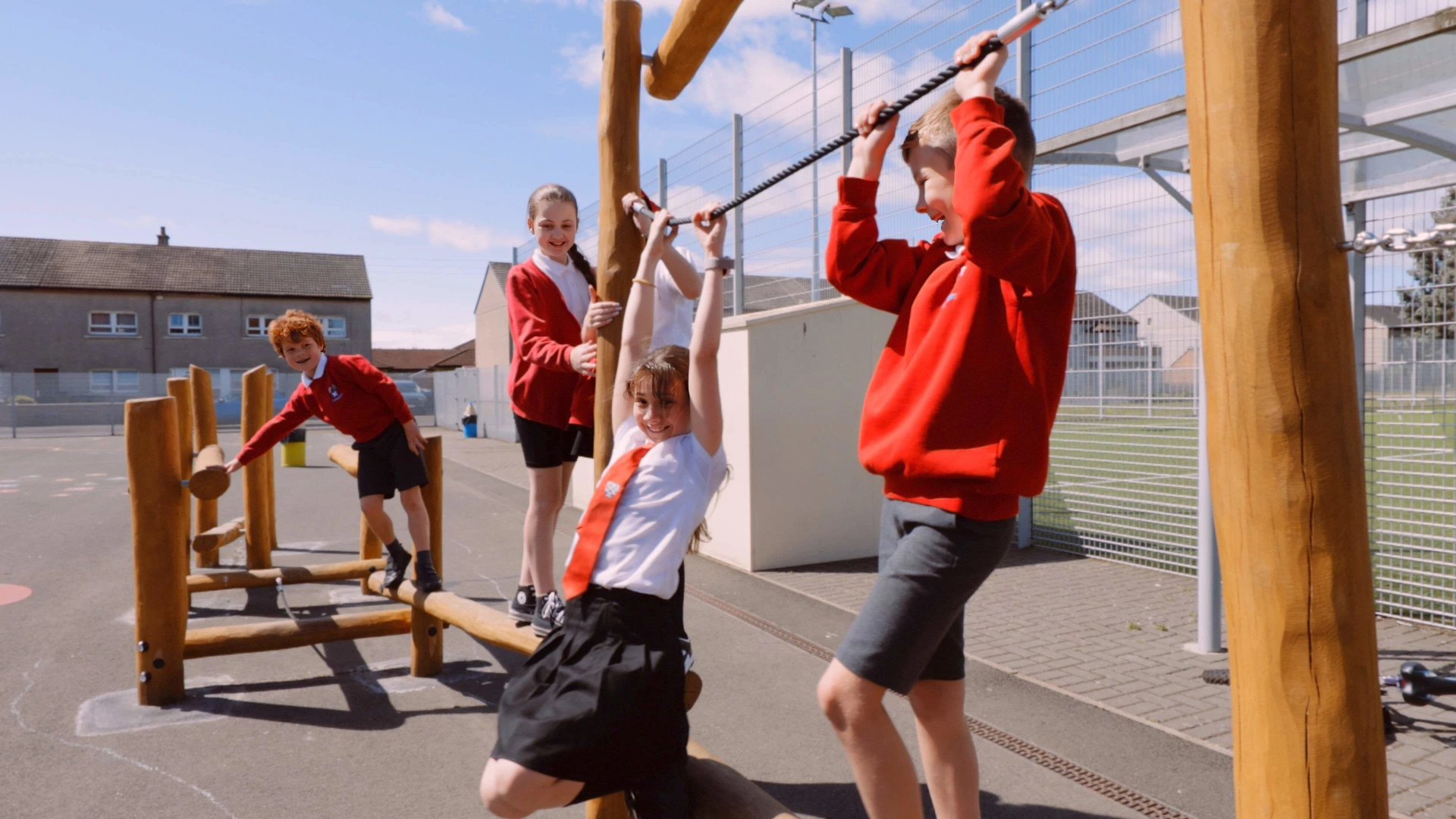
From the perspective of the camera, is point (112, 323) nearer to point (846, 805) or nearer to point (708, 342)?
point (846, 805)

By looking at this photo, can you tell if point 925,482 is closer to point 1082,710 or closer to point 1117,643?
point 1082,710

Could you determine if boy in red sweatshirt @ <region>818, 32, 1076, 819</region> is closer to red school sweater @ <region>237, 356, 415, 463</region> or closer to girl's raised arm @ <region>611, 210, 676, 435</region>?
girl's raised arm @ <region>611, 210, 676, 435</region>

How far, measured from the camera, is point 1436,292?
191 inches

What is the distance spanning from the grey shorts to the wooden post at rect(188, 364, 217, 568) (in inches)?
242

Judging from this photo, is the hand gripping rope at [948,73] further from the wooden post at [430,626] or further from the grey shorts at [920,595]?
the wooden post at [430,626]

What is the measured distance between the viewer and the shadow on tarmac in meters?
3.01

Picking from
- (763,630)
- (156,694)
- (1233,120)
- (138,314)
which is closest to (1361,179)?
→ (763,630)

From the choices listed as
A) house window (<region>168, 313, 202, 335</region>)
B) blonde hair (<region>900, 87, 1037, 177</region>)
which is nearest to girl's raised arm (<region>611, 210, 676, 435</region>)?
blonde hair (<region>900, 87, 1037, 177</region>)

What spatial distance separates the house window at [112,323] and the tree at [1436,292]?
138 ft

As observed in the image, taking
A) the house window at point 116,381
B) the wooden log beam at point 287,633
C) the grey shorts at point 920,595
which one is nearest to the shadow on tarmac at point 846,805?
the grey shorts at point 920,595

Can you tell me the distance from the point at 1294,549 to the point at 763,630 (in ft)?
13.6

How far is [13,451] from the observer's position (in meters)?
19.8

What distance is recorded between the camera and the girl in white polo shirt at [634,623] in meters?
2.00

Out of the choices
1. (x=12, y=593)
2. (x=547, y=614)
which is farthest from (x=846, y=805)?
(x=12, y=593)
